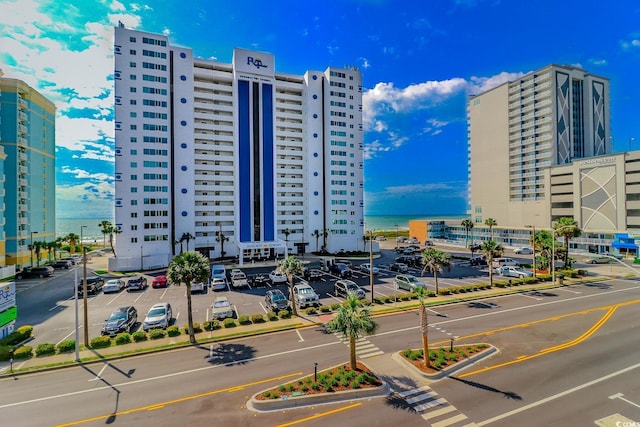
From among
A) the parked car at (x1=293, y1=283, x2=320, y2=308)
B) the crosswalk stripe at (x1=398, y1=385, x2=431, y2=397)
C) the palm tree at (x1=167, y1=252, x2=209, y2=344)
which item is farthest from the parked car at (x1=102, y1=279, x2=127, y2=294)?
the crosswalk stripe at (x1=398, y1=385, x2=431, y2=397)

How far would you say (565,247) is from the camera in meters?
49.9

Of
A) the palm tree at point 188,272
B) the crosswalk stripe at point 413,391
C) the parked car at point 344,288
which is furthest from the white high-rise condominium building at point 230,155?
the crosswalk stripe at point 413,391

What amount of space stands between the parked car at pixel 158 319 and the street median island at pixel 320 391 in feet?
49.9

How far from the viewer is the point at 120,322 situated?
25453 millimetres

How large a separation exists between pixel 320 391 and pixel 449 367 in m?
8.32

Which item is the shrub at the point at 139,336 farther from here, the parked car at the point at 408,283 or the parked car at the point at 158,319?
the parked car at the point at 408,283

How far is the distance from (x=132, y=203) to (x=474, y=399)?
6599cm

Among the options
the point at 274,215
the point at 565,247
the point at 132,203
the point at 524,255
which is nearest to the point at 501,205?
the point at 524,255

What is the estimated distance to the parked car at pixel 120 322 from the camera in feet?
81.1

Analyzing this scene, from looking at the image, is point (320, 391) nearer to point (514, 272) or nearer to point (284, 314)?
point (284, 314)

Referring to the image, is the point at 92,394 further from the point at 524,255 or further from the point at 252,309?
the point at 524,255

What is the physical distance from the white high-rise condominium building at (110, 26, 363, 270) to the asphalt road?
40.9 meters

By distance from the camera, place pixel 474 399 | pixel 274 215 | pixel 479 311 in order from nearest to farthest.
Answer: pixel 474 399 < pixel 479 311 < pixel 274 215

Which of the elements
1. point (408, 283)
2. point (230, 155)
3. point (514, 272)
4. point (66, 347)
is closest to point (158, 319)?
point (66, 347)
